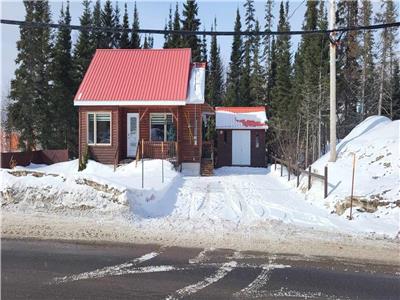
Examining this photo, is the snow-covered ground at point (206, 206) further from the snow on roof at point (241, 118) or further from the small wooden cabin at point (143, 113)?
the snow on roof at point (241, 118)

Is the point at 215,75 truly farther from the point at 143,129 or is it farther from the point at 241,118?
the point at 143,129

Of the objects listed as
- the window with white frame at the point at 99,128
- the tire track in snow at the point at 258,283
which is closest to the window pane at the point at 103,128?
the window with white frame at the point at 99,128

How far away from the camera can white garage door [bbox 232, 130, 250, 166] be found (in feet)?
117

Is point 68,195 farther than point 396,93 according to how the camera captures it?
No

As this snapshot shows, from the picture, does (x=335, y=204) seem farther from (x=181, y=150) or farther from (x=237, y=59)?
(x=237, y=59)

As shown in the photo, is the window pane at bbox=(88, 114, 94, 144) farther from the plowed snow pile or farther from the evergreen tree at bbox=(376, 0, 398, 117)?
the evergreen tree at bbox=(376, 0, 398, 117)

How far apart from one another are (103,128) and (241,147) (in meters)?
13.5

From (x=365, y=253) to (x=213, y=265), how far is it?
3.04 m

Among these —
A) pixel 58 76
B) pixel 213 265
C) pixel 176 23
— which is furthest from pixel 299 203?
pixel 176 23

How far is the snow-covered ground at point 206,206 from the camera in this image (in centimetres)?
1071

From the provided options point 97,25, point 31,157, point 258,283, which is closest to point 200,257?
point 258,283

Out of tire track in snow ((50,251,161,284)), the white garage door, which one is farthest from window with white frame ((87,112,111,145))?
tire track in snow ((50,251,161,284))

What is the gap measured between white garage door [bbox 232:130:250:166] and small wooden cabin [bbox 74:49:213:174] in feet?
33.8

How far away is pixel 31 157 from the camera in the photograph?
3136 cm
